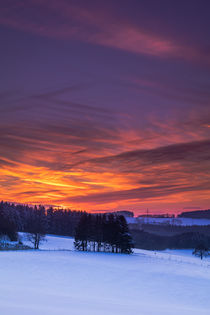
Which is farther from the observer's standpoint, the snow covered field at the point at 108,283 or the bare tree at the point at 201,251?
the bare tree at the point at 201,251

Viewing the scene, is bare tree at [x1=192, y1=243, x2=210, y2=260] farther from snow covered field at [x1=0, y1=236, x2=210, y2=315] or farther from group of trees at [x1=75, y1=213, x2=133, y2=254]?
snow covered field at [x1=0, y1=236, x2=210, y2=315]

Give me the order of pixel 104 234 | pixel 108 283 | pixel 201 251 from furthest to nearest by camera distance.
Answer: pixel 201 251
pixel 104 234
pixel 108 283

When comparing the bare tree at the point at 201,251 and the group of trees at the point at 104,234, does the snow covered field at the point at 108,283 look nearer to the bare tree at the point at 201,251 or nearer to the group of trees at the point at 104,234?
the group of trees at the point at 104,234

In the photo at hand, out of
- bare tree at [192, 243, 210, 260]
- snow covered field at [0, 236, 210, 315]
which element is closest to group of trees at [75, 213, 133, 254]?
bare tree at [192, 243, 210, 260]

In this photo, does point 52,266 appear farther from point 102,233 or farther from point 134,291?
point 102,233

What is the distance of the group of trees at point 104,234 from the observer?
90.7 m

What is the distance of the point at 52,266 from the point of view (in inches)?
1994

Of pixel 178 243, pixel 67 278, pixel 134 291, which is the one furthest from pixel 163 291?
pixel 178 243

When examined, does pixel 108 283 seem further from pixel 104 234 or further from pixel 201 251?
pixel 201 251

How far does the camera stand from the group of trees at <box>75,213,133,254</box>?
90688 millimetres

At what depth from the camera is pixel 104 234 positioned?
3743 inches

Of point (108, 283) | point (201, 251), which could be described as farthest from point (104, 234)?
point (108, 283)

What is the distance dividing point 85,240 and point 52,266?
47849mm

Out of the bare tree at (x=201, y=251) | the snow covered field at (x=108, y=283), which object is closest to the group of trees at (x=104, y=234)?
the bare tree at (x=201, y=251)
